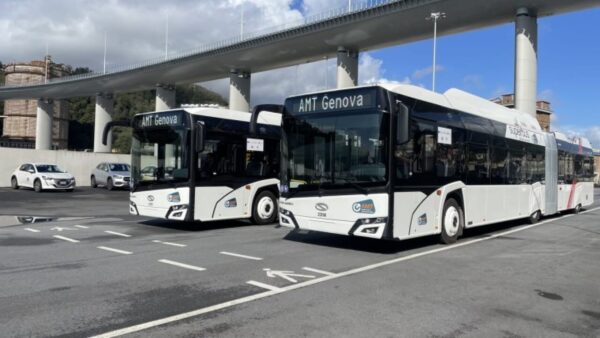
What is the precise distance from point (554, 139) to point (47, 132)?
97.4m

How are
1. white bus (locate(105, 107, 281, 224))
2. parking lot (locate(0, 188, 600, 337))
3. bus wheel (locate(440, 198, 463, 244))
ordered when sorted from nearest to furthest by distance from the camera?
1. parking lot (locate(0, 188, 600, 337))
2. bus wheel (locate(440, 198, 463, 244))
3. white bus (locate(105, 107, 281, 224))

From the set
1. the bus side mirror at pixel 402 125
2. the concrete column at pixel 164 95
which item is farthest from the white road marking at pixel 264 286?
the concrete column at pixel 164 95

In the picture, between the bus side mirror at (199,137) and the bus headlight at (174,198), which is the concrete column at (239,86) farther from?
the bus side mirror at (199,137)

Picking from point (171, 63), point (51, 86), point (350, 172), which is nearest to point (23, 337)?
point (350, 172)

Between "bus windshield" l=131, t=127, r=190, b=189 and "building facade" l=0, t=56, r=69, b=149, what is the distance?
11242cm

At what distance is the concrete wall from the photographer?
103 ft

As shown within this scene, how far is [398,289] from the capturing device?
668cm

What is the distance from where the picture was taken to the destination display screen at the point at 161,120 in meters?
11.9

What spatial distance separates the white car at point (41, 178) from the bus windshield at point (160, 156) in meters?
16.7

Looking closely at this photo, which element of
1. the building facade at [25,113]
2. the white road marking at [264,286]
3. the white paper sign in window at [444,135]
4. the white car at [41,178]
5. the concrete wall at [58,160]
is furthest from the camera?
the building facade at [25,113]

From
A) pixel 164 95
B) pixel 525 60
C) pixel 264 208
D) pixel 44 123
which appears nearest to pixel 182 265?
pixel 264 208

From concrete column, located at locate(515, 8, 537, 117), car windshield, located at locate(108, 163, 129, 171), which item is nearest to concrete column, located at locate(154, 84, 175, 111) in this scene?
car windshield, located at locate(108, 163, 129, 171)

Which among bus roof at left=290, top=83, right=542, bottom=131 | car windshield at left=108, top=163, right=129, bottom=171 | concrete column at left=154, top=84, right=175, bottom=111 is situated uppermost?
concrete column at left=154, top=84, right=175, bottom=111

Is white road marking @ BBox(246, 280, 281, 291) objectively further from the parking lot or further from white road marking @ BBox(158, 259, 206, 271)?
white road marking @ BBox(158, 259, 206, 271)
